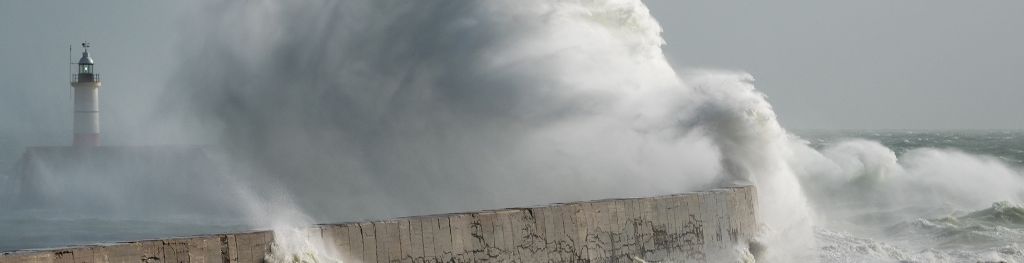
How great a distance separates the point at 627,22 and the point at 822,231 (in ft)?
12.3

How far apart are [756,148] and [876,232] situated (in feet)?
18.6

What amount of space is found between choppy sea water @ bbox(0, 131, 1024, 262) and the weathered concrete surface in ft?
6.95

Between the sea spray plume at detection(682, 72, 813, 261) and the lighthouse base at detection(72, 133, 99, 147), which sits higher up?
the lighthouse base at detection(72, 133, 99, 147)

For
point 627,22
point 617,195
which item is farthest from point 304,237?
point 627,22

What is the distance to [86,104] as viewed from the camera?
32281mm

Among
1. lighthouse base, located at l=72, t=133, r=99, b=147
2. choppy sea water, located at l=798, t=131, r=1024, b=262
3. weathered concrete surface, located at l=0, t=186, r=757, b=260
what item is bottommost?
choppy sea water, located at l=798, t=131, r=1024, b=262

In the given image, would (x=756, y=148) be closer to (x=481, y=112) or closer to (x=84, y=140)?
(x=481, y=112)

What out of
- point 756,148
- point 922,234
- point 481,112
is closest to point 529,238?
point 756,148

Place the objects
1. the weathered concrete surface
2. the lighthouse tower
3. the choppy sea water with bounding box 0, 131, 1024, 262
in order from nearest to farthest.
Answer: the weathered concrete surface < the choppy sea water with bounding box 0, 131, 1024, 262 < the lighthouse tower

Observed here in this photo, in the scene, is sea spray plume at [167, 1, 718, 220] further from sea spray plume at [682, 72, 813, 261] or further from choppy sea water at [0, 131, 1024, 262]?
choppy sea water at [0, 131, 1024, 262]

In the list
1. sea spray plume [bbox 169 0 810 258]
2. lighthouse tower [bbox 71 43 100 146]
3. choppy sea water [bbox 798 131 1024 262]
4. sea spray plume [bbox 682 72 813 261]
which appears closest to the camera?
sea spray plume [bbox 682 72 813 261]

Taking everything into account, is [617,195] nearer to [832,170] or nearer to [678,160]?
[678,160]

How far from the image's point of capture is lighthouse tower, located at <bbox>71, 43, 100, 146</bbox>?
105 ft

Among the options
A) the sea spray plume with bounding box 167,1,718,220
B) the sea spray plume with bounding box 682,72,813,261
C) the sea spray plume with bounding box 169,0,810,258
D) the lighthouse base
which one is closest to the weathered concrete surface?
the sea spray plume with bounding box 682,72,813,261
